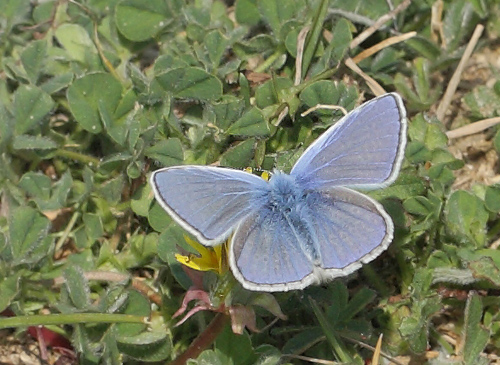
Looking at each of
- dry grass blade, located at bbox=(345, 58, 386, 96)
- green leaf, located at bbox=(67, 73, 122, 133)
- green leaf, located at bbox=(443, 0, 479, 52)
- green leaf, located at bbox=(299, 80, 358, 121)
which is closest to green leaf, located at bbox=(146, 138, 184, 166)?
green leaf, located at bbox=(67, 73, 122, 133)

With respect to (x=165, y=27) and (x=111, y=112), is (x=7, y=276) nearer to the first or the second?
(x=111, y=112)

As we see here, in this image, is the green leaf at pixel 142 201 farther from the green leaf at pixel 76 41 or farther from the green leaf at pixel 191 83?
the green leaf at pixel 76 41

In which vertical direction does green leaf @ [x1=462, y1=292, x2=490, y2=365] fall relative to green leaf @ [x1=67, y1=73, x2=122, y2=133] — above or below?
below

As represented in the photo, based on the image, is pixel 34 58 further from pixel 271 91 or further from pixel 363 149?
pixel 363 149

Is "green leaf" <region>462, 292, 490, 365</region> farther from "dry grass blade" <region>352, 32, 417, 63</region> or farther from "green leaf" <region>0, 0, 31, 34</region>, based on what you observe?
"green leaf" <region>0, 0, 31, 34</region>

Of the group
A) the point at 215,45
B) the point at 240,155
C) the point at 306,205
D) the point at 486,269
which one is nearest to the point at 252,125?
the point at 240,155
